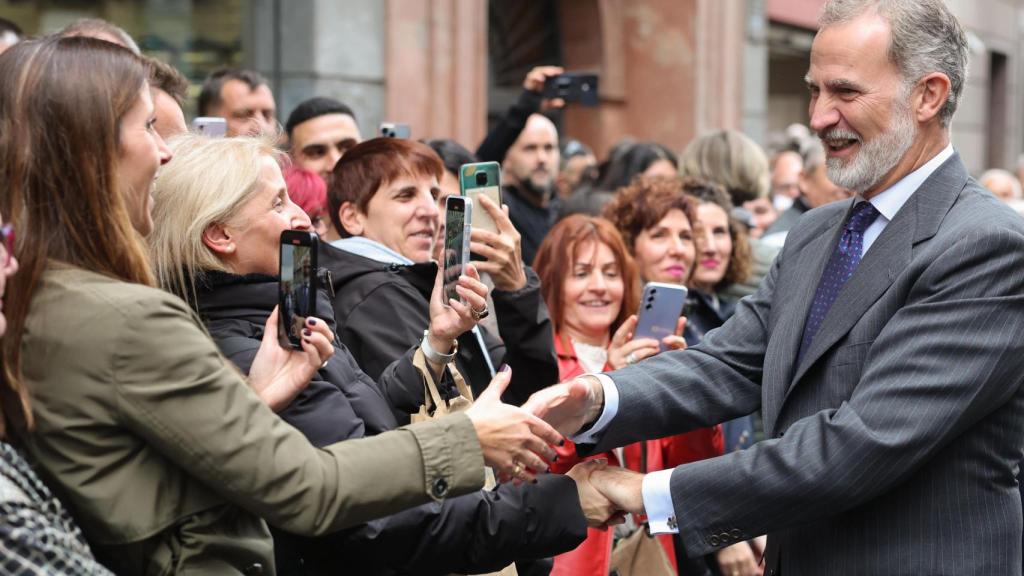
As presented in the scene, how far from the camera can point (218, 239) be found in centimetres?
289

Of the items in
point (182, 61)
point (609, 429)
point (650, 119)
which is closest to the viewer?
point (609, 429)

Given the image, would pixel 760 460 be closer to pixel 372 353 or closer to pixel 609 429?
pixel 609 429

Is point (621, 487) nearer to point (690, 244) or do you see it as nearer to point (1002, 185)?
point (690, 244)

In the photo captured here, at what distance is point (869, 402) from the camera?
2.65 metres

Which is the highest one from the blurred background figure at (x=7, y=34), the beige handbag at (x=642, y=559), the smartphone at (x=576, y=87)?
the blurred background figure at (x=7, y=34)

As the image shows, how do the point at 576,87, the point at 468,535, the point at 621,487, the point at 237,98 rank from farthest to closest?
the point at 576,87
the point at 237,98
the point at 621,487
the point at 468,535

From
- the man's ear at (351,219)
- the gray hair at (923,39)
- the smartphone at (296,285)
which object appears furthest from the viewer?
the man's ear at (351,219)

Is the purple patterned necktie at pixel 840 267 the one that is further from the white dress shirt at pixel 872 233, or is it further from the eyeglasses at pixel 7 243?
the eyeglasses at pixel 7 243

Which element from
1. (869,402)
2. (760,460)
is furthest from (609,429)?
(869,402)

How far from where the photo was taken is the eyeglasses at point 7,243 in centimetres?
209

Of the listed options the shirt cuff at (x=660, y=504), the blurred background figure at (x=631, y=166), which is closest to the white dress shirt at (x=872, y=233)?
the shirt cuff at (x=660, y=504)

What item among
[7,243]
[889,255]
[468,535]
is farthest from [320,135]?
[7,243]

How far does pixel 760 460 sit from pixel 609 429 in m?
0.49

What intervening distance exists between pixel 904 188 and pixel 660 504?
0.89 m
